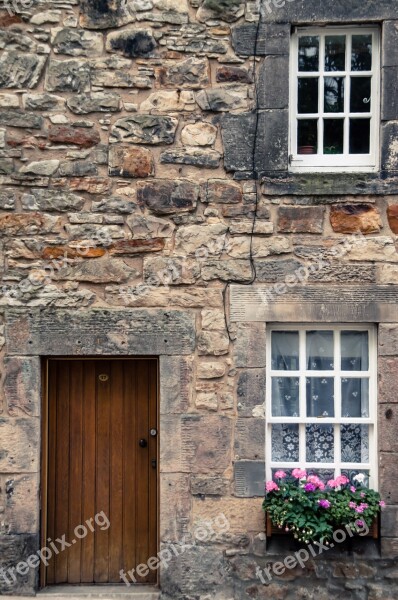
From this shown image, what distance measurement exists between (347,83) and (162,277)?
2.21 m

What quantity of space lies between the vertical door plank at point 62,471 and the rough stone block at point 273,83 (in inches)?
107

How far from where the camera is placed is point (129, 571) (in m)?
5.74

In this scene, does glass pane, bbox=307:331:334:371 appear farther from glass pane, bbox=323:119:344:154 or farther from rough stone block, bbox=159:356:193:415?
glass pane, bbox=323:119:344:154

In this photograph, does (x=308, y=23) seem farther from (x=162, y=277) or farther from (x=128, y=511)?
(x=128, y=511)

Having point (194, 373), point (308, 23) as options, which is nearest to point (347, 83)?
point (308, 23)

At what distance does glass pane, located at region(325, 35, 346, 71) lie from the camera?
5.69 m

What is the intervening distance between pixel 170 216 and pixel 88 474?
225 centimetres

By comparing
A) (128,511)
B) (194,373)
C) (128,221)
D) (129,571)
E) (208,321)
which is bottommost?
(129,571)

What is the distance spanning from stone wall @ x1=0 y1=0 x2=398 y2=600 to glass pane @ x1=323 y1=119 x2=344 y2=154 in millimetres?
341

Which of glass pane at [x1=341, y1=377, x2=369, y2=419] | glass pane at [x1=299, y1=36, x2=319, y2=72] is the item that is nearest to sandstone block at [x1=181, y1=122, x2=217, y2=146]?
glass pane at [x1=299, y1=36, x2=319, y2=72]

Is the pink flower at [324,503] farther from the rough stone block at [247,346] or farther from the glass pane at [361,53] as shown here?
the glass pane at [361,53]

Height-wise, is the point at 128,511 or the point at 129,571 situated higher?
the point at 128,511

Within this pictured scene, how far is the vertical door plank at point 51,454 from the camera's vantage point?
5742mm

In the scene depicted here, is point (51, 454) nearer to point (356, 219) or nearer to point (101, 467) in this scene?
point (101, 467)
